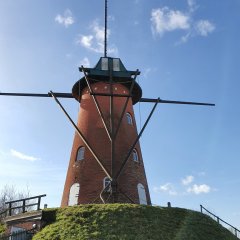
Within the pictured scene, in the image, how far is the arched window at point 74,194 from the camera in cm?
1984

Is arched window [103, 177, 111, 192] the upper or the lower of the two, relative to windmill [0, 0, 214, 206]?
lower

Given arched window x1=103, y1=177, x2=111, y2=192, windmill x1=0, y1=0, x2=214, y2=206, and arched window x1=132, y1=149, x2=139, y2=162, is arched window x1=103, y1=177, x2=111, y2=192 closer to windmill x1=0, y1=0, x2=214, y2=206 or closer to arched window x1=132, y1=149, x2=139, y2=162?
windmill x1=0, y1=0, x2=214, y2=206

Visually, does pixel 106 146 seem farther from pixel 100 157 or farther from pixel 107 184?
pixel 107 184

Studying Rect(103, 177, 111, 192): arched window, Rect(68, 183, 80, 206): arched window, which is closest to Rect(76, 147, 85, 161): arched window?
Rect(68, 183, 80, 206): arched window

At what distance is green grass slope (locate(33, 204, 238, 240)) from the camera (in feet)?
46.8

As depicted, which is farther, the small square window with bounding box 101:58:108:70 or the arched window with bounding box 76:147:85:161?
the small square window with bounding box 101:58:108:70

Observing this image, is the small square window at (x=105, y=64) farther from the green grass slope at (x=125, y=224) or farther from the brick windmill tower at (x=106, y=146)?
the green grass slope at (x=125, y=224)

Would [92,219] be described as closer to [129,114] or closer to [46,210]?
[46,210]

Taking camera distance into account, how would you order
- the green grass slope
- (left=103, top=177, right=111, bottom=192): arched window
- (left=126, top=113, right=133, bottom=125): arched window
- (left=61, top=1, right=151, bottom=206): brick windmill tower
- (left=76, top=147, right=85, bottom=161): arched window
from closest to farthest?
the green grass slope → (left=103, top=177, right=111, bottom=192): arched window → (left=61, top=1, right=151, bottom=206): brick windmill tower → (left=76, top=147, right=85, bottom=161): arched window → (left=126, top=113, right=133, bottom=125): arched window

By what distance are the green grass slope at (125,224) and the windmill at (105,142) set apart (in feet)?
8.53

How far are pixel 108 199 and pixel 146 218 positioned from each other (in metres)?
3.44

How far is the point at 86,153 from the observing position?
2100 cm

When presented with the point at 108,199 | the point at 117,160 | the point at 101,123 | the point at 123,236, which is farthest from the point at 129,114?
the point at 123,236

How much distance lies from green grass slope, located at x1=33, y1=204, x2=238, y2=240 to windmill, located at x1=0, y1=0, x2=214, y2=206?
260 cm
